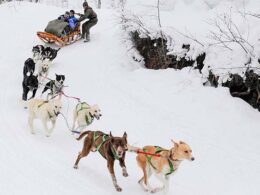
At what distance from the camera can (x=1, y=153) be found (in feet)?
24.8

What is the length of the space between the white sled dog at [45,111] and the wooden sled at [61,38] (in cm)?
750

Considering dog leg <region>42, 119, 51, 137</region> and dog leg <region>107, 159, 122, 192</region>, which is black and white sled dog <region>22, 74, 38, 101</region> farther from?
dog leg <region>107, 159, 122, 192</region>

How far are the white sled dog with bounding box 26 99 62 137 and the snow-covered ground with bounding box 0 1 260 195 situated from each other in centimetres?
27

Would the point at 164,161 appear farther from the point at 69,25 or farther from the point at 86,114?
the point at 69,25

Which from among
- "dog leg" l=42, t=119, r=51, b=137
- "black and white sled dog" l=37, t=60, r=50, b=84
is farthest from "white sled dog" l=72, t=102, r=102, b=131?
"black and white sled dog" l=37, t=60, r=50, b=84

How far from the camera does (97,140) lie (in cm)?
683

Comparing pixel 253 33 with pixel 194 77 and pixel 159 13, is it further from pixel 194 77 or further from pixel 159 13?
pixel 159 13

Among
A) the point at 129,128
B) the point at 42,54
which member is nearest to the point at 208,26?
the point at 129,128

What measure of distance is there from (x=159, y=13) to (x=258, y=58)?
447cm

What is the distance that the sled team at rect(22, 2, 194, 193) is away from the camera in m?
6.05

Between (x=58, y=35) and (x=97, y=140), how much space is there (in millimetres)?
9786

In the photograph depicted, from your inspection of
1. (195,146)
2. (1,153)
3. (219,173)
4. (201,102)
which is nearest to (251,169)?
(219,173)

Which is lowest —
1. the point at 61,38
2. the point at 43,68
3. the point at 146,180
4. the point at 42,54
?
the point at 146,180

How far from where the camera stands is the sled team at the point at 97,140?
6055 millimetres
